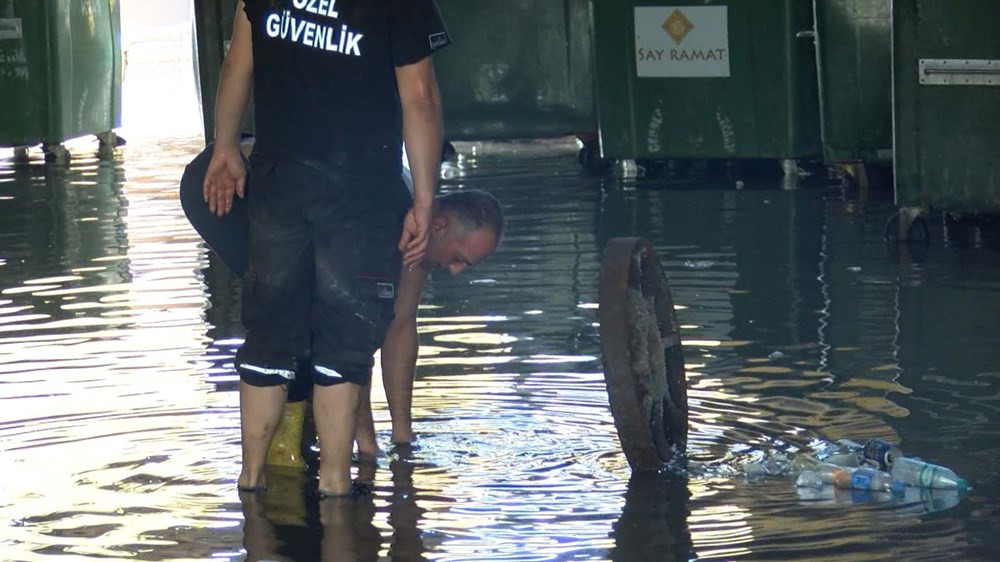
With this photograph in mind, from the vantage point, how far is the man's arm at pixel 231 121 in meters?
4.93

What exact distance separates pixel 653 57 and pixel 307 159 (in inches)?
331

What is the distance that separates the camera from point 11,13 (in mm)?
15328

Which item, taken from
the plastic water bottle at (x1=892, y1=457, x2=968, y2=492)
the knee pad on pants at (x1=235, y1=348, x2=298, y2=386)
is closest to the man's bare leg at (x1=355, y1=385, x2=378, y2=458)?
the knee pad on pants at (x1=235, y1=348, x2=298, y2=386)

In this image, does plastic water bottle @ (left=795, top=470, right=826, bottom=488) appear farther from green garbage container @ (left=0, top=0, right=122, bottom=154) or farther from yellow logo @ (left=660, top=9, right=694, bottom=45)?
green garbage container @ (left=0, top=0, right=122, bottom=154)

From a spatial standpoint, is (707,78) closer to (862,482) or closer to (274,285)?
(862,482)

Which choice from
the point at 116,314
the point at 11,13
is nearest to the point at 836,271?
the point at 116,314

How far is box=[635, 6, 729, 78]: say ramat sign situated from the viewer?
41.6ft

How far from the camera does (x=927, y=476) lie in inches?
194

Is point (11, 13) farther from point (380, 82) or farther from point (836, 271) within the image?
point (380, 82)

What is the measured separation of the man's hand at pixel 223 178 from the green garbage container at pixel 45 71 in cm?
1086

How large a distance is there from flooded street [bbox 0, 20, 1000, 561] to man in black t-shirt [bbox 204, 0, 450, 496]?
0.45 meters

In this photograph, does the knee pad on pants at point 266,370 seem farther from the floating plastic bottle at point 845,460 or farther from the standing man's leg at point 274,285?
the floating plastic bottle at point 845,460

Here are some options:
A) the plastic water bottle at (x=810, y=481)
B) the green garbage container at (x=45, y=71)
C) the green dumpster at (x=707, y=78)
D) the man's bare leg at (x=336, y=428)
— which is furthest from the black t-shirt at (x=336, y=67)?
A: the green garbage container at (x=45, y=71)

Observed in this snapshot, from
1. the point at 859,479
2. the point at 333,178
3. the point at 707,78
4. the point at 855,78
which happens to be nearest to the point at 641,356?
the point at 859,479
